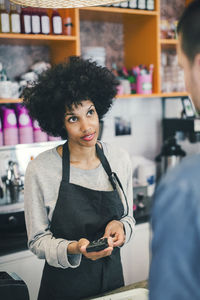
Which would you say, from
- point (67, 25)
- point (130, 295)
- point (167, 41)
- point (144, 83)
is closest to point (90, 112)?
point (130, 295)

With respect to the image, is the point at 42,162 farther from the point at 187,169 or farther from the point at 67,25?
the point at 67,25

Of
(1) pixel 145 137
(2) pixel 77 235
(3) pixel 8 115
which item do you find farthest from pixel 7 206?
(1) pixel 145 137

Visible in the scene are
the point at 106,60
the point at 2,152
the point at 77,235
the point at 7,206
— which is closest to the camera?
the point at 77,235

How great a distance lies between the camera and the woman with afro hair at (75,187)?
5.16 ft

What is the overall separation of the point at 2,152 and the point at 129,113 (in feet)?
3.85

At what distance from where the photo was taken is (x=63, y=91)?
161 cm

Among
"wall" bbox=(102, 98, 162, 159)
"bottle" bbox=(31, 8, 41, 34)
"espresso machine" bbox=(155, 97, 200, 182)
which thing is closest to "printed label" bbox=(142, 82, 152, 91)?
"wall" bbox=(102, 98, 162, 159)

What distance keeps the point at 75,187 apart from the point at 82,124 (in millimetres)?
280

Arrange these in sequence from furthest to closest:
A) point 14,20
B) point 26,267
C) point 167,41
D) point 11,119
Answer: point 167,41
point 11,119
point 14,20
point 26,267

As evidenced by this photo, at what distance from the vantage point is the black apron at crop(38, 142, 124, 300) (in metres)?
1.59

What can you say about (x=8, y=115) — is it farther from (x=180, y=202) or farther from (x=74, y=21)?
(x=180, y=202)

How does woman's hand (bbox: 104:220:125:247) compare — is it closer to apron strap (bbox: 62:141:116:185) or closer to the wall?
apron strap (bbox: 62:141:116:185)

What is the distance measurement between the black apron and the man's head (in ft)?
3.21

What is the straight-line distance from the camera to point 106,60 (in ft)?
10.2
